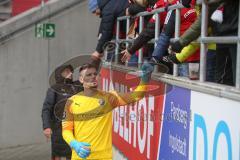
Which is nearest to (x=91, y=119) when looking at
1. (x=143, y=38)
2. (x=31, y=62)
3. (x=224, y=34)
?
(x=143, y=38)

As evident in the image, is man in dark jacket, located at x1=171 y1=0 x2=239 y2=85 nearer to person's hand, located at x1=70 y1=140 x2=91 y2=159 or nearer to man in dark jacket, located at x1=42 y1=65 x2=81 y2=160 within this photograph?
person's hand, located at x1=70 y1=140 x2=91 y2=159

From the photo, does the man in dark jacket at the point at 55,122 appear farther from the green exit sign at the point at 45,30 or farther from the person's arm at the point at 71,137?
the green exit sign at the point at 45,30

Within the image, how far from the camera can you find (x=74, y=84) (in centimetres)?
693

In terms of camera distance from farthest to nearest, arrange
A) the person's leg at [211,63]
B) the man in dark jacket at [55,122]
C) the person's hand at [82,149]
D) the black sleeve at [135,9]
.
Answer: the man in dark jacket at [55,122] < the black sleeve at [135,9] < the person's hand at [82,149] < the person's leg at [211,63]

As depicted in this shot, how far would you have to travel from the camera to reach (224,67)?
4387 mm

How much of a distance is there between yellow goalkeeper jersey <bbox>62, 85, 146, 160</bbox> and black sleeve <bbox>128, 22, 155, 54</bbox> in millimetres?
651

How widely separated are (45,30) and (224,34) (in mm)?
9106

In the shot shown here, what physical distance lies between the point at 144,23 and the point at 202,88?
93.2 inches

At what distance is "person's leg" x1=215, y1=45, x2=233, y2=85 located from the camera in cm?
438

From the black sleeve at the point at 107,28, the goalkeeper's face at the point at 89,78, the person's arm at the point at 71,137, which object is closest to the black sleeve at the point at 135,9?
the black sleeve at the point at 107,28

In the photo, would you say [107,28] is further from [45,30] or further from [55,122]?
[45,30]

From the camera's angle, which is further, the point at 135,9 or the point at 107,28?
the point at 107,28

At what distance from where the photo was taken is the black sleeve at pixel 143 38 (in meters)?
5.57

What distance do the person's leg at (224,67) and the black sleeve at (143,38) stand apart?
1282mm
